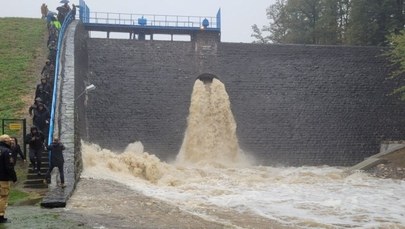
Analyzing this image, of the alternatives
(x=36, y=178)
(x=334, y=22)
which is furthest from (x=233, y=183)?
(x=334, y=22)

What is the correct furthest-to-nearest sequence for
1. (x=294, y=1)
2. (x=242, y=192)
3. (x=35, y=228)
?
(x=294, y=1)
(x=242, y=192)
(x=35, y=228)

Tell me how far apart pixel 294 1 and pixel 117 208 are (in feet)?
90.2

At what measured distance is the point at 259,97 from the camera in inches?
873

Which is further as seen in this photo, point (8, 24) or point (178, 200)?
point (8, 24)

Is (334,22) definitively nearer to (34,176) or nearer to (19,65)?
(19,65)

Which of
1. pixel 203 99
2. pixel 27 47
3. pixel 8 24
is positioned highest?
pixel 8 24

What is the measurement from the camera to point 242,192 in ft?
44.4

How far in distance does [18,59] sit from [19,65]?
28.8 inches

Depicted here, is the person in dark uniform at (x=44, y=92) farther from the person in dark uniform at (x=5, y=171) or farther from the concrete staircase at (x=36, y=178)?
the person in dark uniform at (x=5, y=171)

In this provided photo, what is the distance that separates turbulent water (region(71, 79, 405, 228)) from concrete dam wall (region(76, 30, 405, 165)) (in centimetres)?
60

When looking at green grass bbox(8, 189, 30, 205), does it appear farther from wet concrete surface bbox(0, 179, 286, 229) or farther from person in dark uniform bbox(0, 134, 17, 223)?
person in dark uniform bbox(0, 134, 17, 223)

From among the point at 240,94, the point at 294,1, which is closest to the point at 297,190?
the point at 240,94

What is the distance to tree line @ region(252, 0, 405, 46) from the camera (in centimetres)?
2767

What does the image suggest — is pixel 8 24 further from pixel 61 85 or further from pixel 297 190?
pixel 297 190
